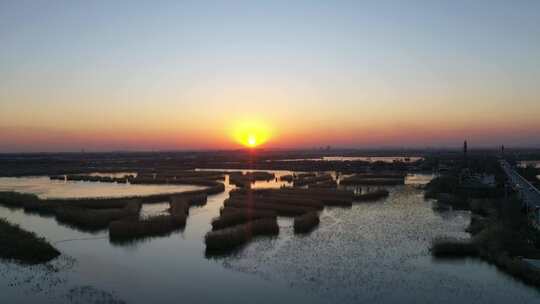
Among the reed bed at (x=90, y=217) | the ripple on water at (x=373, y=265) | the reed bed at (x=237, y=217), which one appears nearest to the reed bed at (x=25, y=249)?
the reed bed at (x=90, y=217)

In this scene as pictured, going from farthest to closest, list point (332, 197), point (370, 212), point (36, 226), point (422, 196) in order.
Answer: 1. point (422, 196)
2. point (332, 197)
3. point (370, 212)
4. point (36, 226)

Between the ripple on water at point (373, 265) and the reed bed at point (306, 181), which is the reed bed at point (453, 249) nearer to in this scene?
the ripple on water at point (373, 265)

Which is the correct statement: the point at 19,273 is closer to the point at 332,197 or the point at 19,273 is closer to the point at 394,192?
the point at 332,197

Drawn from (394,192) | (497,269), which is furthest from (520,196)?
(497,269)

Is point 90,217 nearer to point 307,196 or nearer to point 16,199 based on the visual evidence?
point 16,199

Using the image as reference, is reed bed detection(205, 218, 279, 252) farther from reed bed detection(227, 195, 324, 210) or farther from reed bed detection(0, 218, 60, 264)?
reed bed detection(227, 195, 324, 210)

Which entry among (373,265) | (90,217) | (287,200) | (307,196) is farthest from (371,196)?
(90,217)
